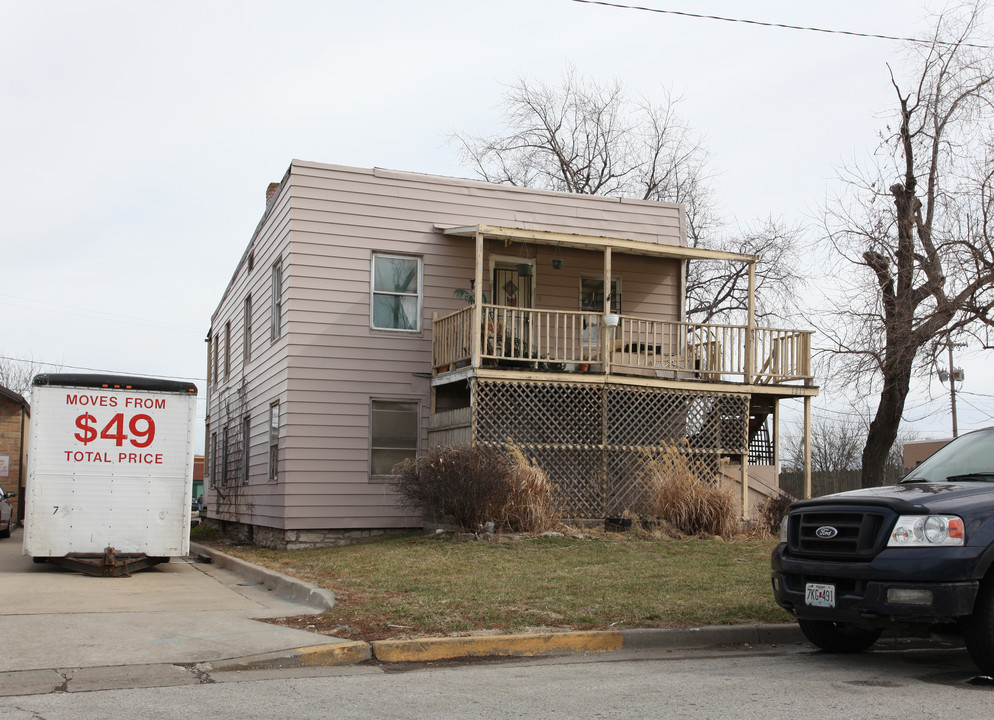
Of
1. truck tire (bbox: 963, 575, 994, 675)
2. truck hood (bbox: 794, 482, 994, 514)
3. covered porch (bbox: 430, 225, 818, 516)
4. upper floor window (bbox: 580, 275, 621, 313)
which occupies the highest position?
upper floor window (bbox: 580, 275, 621, 313)

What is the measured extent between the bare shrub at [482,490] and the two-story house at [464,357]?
3.94 feet

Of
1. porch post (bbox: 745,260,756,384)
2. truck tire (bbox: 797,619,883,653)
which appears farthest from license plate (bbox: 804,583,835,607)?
porch post (bbox: 745,260,756,384)

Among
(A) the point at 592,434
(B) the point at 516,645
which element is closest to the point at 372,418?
(A) the point at 592,434

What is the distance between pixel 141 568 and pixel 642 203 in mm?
11935

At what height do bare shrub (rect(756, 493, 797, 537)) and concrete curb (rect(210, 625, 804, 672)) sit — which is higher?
bare shrub (rect(756, 493, 797, 537))

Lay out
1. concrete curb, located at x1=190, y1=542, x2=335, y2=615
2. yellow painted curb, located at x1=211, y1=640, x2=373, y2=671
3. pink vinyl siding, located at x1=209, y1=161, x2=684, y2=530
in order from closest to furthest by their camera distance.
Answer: yellow painted curb, located at x1=211, y1=640, x2=373, y2=671, concrete curb, located at x1=190, y1=542, x2=335, y2=615, pink vinyl siding, located at x1=209, y1=161, x2=684, y2=530

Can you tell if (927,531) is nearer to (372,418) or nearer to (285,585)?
(285,585)

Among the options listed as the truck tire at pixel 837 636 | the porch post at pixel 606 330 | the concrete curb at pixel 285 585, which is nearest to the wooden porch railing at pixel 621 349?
the porch post at pixel 606 330

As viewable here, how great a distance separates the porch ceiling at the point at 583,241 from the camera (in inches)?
665

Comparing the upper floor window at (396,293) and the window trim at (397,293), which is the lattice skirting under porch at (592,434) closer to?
the window trim at (397,293)

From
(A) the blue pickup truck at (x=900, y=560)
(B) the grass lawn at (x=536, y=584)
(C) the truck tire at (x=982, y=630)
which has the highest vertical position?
(A) the blue pickup truck at (x=900, y=560)

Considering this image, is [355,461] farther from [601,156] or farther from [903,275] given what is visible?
[601,156]

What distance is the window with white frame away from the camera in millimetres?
18172

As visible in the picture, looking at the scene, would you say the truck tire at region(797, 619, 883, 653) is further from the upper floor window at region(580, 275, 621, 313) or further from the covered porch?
the upper floor window at region(580, 275, 621, 313)
